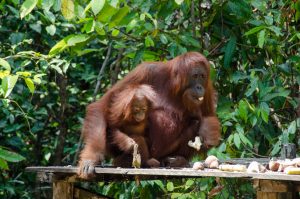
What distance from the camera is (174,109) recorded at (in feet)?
13.8

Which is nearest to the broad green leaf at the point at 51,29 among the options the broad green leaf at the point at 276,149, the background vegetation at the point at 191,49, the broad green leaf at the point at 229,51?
the background vegetation at the point at 191,49

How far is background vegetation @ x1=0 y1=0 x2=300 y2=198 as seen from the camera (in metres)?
4.81

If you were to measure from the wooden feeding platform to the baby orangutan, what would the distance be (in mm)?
174

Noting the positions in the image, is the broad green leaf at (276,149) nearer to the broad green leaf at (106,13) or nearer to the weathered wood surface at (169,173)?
the weathered wood surface at (169,173)

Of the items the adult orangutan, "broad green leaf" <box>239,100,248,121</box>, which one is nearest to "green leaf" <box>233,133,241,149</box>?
"broad green leaf" <box>239,100,248,121</box>

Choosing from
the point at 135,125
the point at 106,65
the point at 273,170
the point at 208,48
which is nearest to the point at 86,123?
the point at 135,125

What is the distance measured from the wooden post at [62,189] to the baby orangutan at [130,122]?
30 cm

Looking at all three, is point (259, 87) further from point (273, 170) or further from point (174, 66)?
point (273, 170)

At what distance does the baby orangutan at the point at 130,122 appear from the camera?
4000mm

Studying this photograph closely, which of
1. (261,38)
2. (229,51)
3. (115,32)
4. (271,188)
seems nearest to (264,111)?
(261,38)

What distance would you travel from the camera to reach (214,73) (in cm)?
511

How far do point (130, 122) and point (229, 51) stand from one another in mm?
1386

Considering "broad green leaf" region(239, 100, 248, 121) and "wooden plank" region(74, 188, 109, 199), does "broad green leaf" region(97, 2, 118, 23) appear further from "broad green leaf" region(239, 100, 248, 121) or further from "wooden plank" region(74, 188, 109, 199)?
"wooden plank" region(74, 188, 109, 199)

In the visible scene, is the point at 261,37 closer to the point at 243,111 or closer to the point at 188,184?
the point at 243,111
